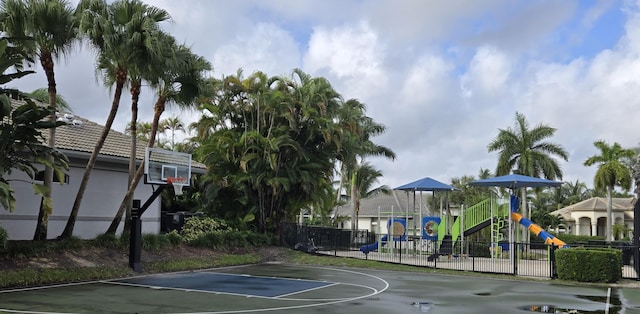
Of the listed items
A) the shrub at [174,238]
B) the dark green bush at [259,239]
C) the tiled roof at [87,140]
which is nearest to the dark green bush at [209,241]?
the shrub at [174,238]

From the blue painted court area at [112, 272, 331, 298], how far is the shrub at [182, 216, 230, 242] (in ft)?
16.8

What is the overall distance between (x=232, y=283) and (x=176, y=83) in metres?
7.89

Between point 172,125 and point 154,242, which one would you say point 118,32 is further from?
point 172,125

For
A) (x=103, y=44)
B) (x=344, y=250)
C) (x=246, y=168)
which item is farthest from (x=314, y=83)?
(x=103, y=44)

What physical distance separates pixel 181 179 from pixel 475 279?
447 inches

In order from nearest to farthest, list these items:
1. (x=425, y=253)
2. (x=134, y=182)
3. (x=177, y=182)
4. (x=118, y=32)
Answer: (x=118, y=32) → (x=134, y=182) → (x=177, y=182) → (x=425, y=253)

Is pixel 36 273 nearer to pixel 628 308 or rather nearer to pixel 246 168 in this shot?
pixel 246 168

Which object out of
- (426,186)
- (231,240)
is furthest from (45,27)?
(426,186)

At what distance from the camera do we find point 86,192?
22.9 meters

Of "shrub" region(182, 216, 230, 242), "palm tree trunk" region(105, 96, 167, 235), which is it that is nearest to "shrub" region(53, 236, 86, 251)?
"palm tree trunk" region(105, 96, 167, 235)

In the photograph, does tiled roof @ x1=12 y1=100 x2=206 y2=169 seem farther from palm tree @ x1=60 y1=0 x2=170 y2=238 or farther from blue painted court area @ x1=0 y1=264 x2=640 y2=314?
blue painted court area @ x1=0 y1=264 x2=640 y2=314

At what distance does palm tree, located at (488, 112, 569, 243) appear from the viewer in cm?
3666

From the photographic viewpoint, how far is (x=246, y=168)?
28.8 m

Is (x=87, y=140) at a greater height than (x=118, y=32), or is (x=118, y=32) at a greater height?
(x=118, y=32)
